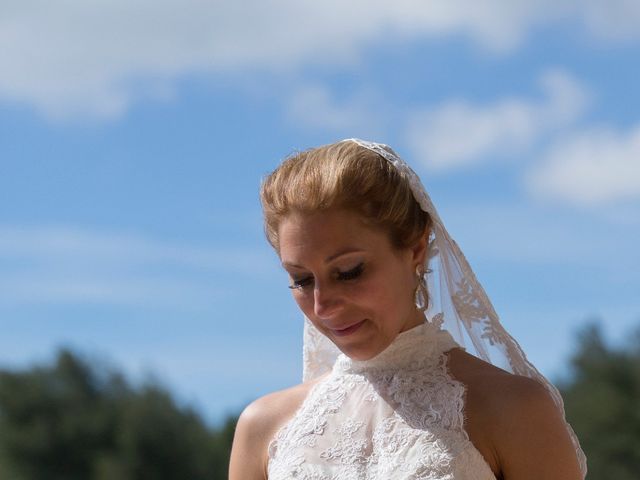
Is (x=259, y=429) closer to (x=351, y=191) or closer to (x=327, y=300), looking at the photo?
(x=327, y=300)

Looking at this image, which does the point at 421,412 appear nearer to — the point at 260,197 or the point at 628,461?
the point at 260,197

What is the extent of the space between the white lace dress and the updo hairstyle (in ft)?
1.28

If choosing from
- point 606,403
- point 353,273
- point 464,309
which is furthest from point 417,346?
point 606,403

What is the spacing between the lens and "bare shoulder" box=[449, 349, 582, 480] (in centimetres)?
342

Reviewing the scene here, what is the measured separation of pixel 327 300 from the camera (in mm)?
3531

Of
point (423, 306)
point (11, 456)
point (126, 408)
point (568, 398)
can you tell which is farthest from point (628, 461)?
point (423, 306)

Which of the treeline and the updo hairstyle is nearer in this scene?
the updo hairstyle

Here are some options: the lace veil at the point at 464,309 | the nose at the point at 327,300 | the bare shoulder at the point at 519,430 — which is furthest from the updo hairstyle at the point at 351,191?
the bare shoulder at the point at 519,430

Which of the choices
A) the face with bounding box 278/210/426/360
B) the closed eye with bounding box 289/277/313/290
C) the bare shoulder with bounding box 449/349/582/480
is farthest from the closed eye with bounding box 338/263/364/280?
the bare shoulder with bounding box 449/349/582/480

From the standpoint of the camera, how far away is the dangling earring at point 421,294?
3.75 meters

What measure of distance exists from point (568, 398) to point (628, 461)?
2116 mm

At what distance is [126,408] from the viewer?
30219 mm

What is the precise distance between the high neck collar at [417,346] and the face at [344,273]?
0.13 m

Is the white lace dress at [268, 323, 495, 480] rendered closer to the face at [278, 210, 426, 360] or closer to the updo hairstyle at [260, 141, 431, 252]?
the face at [278, 210, 426, 360]
